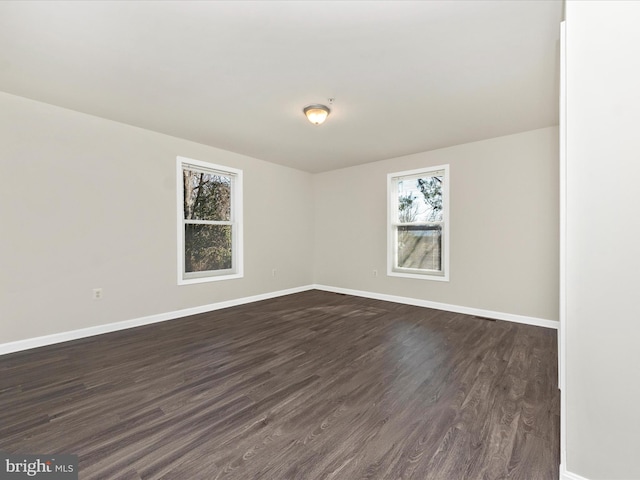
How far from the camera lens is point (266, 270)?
5.33 metres

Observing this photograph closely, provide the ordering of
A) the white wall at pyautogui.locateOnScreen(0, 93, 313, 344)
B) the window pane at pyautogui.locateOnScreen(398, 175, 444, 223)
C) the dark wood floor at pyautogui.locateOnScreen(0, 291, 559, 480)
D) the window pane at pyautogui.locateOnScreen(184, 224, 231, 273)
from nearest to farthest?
the dark wood floor at pyautogui.locateOnScreen(0, 291, 559, 480) → the white wall at pyautogui.locateOnScreen(0, 93, 313, 344) → the window pane at pyautogui.locateOnScreen(184, 224, 231, 273) → the window pane at pyautogui.locateOnScreen(398, 175, 444, 223)

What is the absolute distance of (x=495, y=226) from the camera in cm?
405

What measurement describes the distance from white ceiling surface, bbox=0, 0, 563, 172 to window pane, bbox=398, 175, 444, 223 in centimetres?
120

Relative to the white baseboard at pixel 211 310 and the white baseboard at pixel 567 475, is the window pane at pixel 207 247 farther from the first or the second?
the white baseboard at pixel 567 475

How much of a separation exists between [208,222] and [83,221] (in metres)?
1.57

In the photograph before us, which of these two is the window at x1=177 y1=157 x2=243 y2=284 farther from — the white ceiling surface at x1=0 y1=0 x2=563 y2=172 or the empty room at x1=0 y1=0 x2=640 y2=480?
the white ceiling surface at x1=0 y1=0 x2=563 y2=172

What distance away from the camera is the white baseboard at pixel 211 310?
2984 mm

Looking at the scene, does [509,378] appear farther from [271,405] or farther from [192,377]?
[192,377]

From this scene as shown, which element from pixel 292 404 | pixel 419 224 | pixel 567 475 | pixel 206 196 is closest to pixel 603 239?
pixel 567 475

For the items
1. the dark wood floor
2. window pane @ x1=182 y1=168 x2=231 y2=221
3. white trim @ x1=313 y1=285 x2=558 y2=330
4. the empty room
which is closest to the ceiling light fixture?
the empty room

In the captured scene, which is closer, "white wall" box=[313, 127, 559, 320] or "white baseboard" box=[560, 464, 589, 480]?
"white baseboard" box=[560, 464, 589, 480]

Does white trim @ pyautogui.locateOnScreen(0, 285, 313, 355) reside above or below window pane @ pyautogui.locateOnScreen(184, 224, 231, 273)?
below

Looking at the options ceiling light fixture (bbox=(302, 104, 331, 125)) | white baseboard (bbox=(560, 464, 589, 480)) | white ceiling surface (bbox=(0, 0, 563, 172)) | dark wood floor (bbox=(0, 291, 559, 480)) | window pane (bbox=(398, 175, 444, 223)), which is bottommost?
dark wood floor (bbox=(0, 291, 559, 480))

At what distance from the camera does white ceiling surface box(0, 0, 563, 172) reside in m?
1.82
